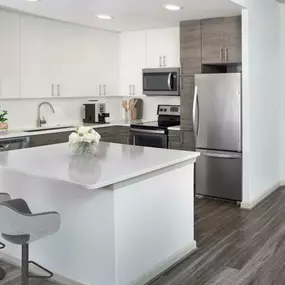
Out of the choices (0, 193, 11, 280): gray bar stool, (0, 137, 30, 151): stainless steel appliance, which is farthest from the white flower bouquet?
(0, 137, 30, 151): stainless steel appliance

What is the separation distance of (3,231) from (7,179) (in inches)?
39.9

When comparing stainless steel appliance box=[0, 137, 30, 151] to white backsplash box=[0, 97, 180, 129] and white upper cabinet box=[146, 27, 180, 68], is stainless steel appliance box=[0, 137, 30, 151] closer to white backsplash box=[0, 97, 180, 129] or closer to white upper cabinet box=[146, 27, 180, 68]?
white backsplash box=[0, 97, 180, 129]

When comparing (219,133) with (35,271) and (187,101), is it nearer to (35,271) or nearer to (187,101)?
(187,101)

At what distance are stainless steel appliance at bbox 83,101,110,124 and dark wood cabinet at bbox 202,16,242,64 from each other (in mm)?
1765

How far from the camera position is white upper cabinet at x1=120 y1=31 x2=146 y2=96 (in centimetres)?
632

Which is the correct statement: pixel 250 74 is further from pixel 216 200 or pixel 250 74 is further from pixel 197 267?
pixel 197 267

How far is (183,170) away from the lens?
3.53 metres

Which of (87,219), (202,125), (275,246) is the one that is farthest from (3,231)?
(202,125)

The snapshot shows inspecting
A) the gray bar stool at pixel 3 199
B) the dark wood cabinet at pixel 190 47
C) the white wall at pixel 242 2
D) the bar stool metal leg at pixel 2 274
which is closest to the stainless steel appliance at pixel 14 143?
the gray bar stool at pixel 3 199

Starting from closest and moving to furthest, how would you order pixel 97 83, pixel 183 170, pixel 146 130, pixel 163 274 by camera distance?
pixel 163 274 → pixel 183 170 → pixel 146 130 → pixel 97 83

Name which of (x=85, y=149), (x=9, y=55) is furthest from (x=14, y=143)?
(x=85, y=149)

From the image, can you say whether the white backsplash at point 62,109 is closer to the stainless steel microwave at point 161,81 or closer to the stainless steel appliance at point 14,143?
the stainless steel microwave at point 161,81

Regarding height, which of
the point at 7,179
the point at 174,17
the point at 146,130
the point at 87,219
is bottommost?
the point at 87,219

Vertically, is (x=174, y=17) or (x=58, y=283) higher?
(x=174, y=17)
